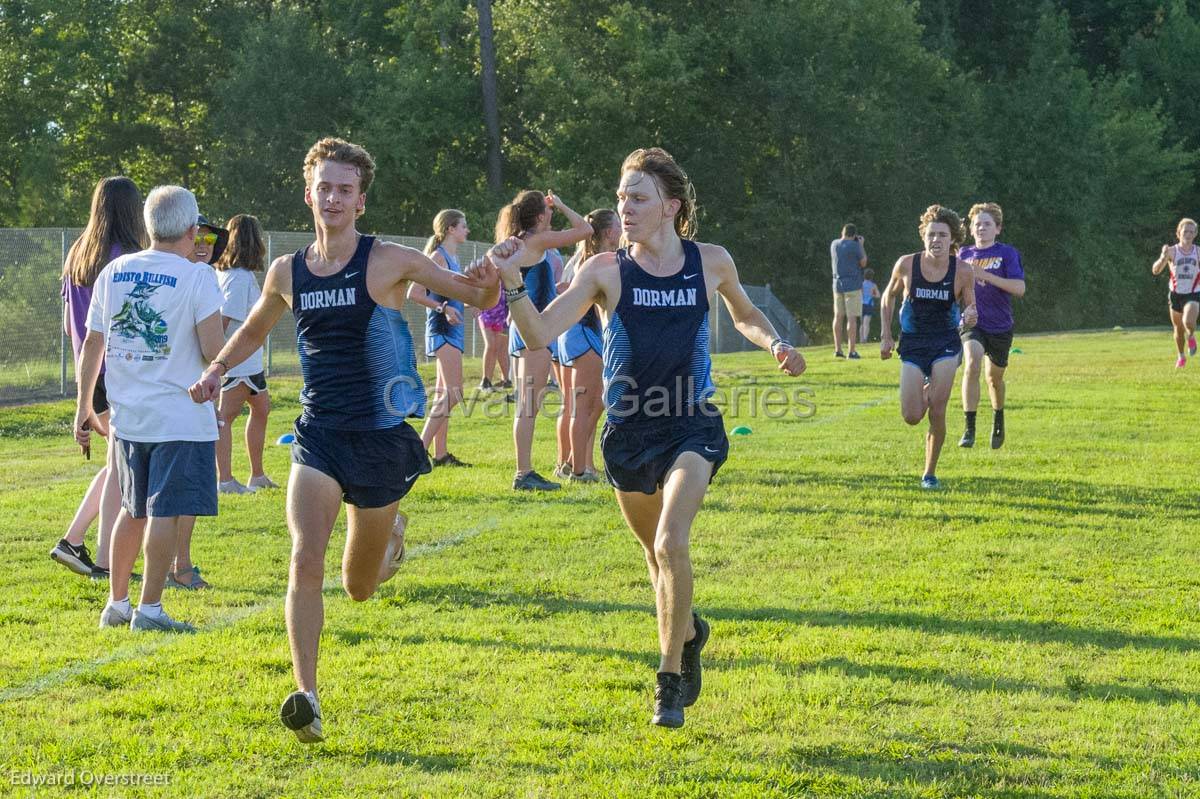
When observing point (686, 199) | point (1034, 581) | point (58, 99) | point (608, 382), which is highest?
point (58, 99)

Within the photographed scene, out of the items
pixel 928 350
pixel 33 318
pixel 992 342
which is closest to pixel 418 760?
pixel 928 350

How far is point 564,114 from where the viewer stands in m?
42.2

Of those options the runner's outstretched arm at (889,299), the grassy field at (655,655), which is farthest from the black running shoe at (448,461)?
the runner's outstretched arm at (889,299)

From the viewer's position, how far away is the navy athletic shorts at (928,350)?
1091cm

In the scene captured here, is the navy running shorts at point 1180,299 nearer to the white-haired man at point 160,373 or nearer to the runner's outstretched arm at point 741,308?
the runner's outstretched arm at point 741,308

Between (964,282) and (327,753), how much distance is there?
7536 millimetres

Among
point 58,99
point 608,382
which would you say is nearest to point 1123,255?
point 58,99

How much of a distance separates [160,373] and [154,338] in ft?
0.52

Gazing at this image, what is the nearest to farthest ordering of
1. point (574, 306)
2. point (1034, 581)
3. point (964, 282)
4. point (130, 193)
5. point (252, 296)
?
point (574, 306) → point (130, 193) → point (1034, 581) → point (252, 296) → point (964, 282)

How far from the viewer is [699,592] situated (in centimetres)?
740

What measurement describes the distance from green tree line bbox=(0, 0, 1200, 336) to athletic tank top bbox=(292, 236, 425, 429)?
36349 millimetres

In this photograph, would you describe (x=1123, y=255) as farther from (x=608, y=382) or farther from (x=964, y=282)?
(x=608, y=382)

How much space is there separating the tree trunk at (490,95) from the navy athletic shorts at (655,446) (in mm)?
37668

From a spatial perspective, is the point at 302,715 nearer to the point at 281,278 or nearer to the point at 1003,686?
the point at 281,278
